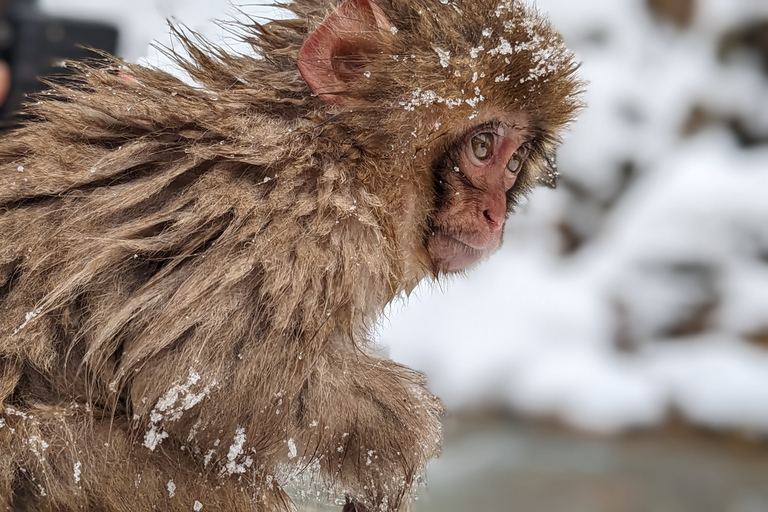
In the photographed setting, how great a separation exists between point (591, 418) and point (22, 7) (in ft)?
14.4

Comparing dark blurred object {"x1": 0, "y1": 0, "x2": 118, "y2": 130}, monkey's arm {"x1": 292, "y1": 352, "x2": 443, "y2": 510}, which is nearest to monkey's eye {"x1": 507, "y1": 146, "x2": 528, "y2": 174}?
monkey's arm {"x1": 292, "y1": 352, "x2": 443, "y2": 510}

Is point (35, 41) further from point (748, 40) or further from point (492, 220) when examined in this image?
point (748, 40)

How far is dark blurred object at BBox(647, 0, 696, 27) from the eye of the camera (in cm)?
723

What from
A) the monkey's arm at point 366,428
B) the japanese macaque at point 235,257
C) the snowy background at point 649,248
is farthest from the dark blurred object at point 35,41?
the snowy background at point 649,248

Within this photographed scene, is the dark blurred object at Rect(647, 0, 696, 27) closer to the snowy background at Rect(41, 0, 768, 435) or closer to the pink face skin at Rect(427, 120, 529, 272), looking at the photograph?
the snowy background at Rect(41, 0, 768, 435)

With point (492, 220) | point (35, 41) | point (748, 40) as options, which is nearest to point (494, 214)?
point (492, 220)

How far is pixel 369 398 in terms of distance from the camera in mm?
1698

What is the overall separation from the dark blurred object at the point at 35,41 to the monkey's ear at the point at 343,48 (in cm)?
106

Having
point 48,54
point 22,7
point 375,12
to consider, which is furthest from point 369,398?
point 22,7

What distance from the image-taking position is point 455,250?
6.58ft

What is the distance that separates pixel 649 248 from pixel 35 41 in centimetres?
531

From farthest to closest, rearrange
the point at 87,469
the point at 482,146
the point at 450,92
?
1. the point at 482,146
2. the point at 450,92
3. the point at 87,469

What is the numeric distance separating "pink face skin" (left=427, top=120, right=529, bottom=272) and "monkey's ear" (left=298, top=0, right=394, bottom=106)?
1.03ft

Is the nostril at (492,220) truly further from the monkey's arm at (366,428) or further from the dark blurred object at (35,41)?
the dark blurred object at (35,41)
